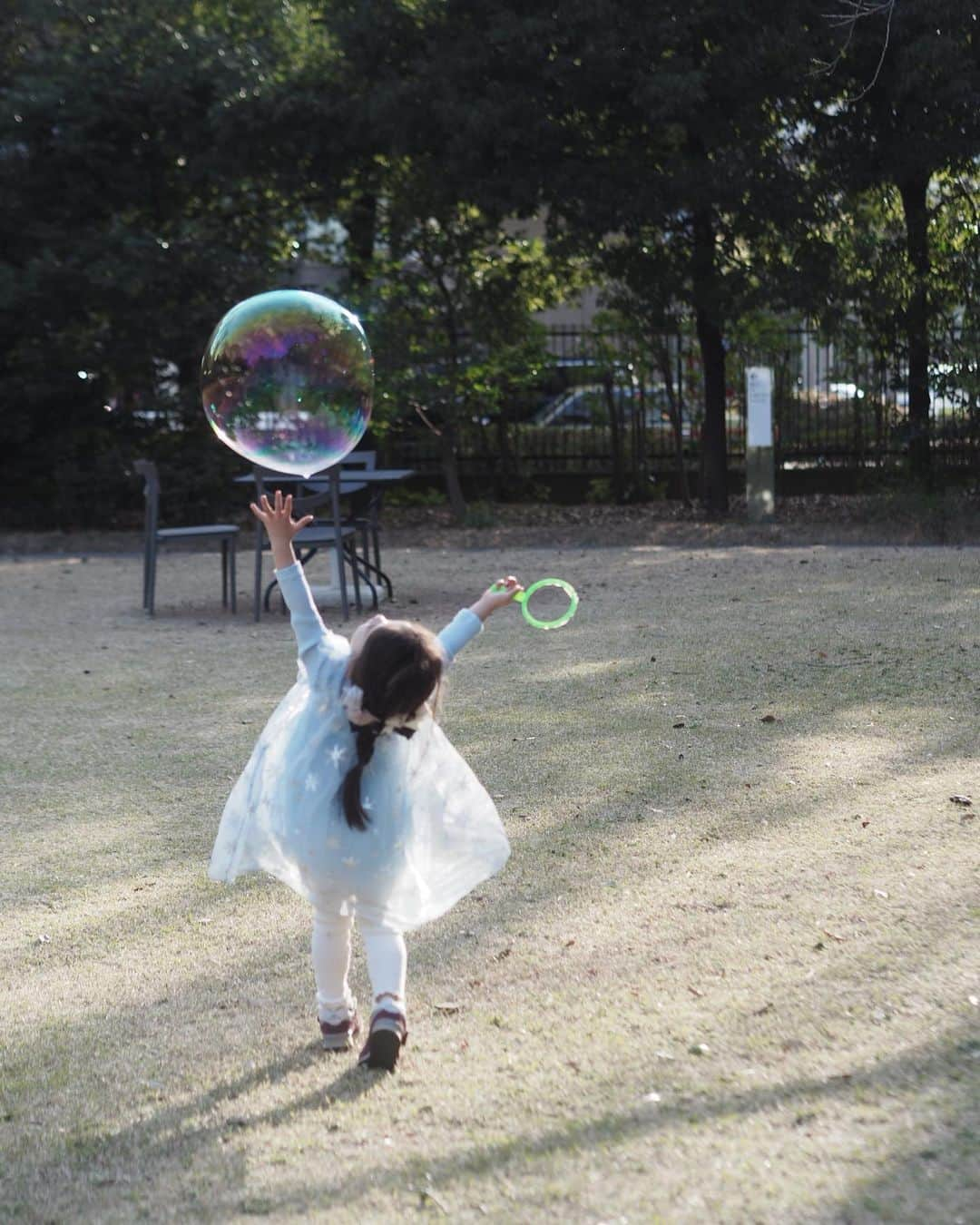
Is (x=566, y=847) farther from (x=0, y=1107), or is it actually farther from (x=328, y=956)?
(x=0, y=1107)

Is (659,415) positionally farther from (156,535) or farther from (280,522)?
(280,522)

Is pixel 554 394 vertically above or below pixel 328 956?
above

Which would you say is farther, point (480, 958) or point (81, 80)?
point (81, 80)

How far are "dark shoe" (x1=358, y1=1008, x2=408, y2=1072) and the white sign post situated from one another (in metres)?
14.5

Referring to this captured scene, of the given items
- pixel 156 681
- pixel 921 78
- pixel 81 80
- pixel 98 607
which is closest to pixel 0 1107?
pixel 156 681

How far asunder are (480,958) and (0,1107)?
4.73 ft

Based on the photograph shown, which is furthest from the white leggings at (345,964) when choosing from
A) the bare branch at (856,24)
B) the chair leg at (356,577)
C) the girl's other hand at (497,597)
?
the bare branch at (856,24)

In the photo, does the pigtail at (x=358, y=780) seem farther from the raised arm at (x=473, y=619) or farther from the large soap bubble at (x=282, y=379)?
the large soap bubble at (x=282, y=379)

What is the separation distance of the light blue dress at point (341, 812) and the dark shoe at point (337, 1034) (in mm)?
300

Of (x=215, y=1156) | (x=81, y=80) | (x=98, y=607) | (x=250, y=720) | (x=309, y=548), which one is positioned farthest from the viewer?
(x=81, y=80)

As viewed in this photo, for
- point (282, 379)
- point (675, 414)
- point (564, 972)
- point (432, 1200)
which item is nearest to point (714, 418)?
point (675, 414)

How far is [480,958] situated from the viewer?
4.73 m

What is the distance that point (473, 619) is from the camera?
4094 millimetres

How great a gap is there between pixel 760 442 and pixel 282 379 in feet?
41.8
